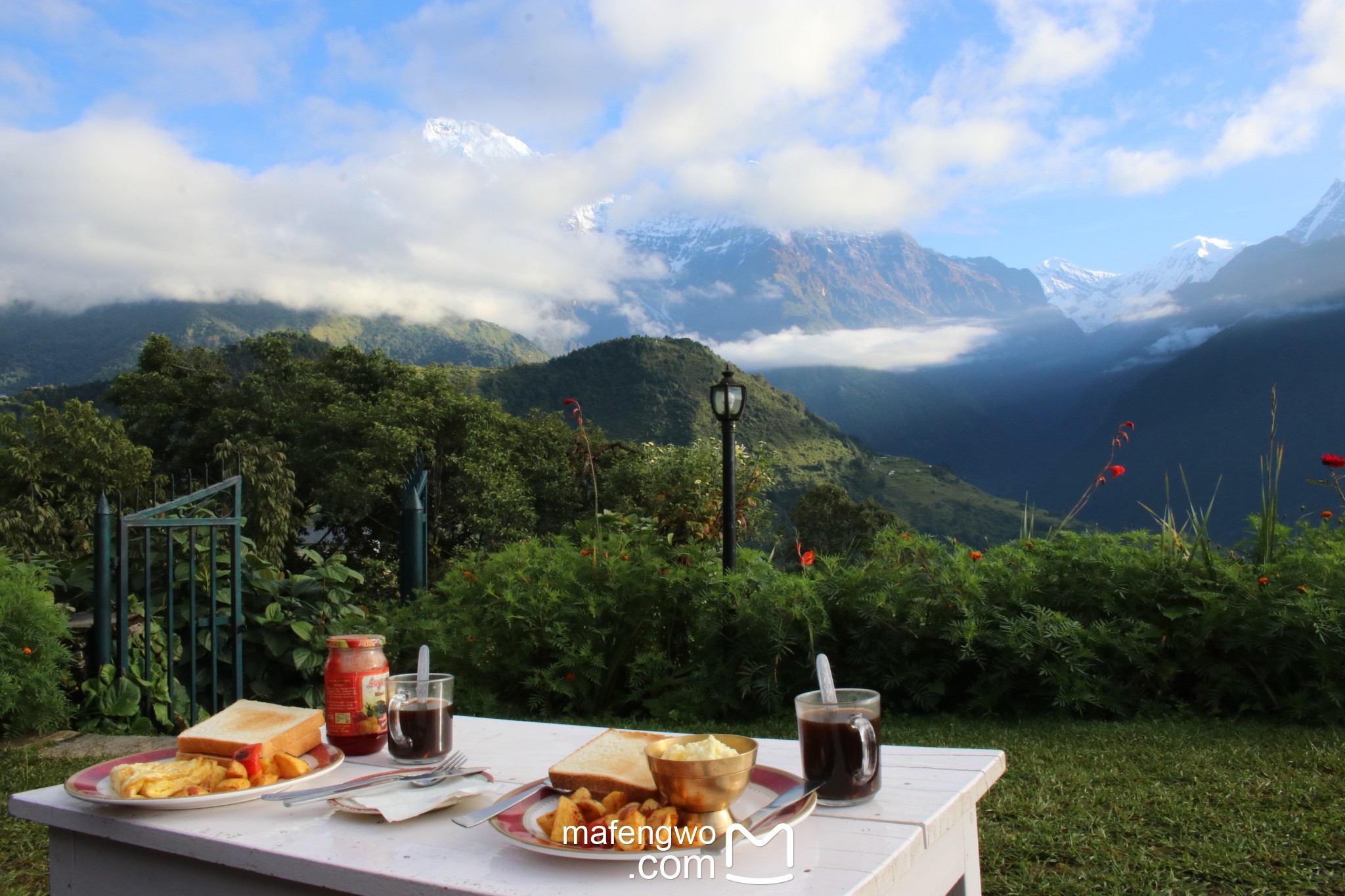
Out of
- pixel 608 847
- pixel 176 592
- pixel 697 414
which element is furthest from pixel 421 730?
pixel 697 414

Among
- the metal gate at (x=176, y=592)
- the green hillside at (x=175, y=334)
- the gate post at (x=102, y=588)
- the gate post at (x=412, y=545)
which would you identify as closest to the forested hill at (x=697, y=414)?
the green hillside at (x=175, y=334)

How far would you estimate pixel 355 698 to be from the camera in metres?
1.46

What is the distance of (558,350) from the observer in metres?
157

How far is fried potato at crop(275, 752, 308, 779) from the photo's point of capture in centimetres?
130

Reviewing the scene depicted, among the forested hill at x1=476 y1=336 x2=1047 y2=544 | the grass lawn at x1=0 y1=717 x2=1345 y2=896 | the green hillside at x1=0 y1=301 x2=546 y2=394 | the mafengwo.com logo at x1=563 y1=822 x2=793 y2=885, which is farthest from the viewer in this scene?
the green hillside at x1=0 y1=301 x2=546 y2=394

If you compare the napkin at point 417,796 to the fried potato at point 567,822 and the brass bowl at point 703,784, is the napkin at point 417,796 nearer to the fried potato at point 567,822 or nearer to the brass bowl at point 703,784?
the fried potato at point 567,822

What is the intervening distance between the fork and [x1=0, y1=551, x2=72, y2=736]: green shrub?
285 cm

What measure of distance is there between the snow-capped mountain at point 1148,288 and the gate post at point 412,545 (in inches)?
6269

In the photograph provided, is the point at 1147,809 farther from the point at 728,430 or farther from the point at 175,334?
the point at 175,334

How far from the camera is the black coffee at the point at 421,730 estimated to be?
137 cm

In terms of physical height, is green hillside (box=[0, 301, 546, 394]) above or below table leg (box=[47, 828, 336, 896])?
above

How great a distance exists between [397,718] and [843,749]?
2.31ft

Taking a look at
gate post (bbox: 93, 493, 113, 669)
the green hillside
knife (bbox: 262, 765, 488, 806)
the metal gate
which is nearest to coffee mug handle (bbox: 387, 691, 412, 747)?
knife (bbox: 262, 765, 488, 806)

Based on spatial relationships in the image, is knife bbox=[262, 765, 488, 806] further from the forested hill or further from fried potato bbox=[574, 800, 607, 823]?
the forested hill
